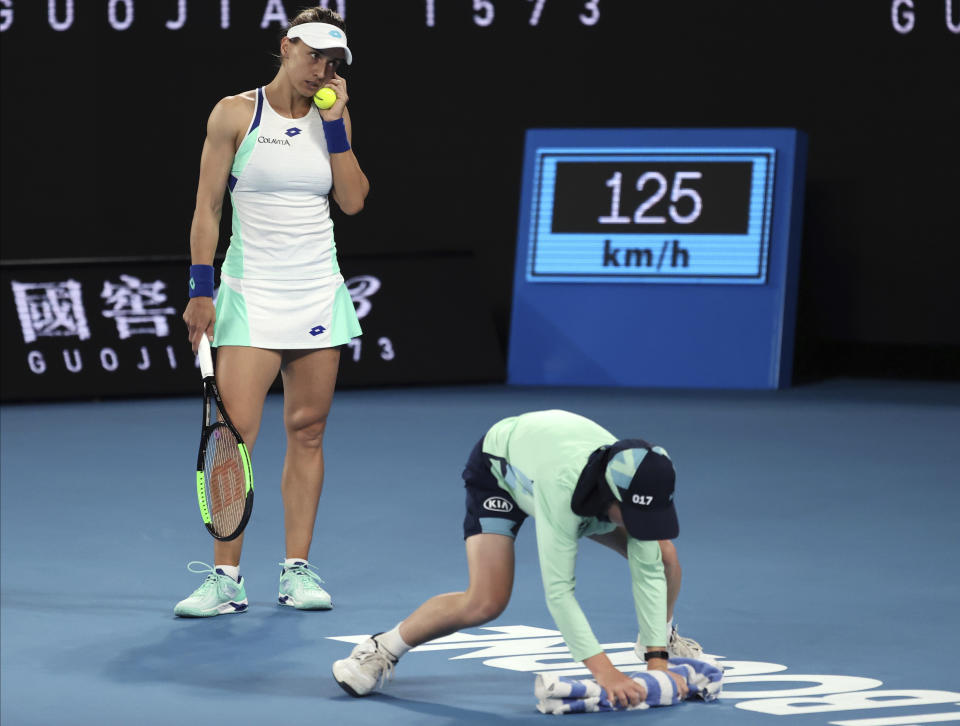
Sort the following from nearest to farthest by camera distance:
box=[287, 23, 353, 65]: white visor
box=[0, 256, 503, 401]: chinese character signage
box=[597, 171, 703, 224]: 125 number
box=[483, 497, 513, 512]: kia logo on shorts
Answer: box=[483, 497, 513, 512]: kia logo on shorts
box=[287, 23, 353, 65]: white visor
box=[0, 256, 503, 401]: chinese character signage
box=[597, 171, 703, 224]: 125 number

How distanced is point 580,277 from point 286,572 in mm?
6561

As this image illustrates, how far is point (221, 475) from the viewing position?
15.7 ft

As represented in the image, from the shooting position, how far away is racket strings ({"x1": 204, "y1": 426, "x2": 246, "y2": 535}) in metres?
4.71

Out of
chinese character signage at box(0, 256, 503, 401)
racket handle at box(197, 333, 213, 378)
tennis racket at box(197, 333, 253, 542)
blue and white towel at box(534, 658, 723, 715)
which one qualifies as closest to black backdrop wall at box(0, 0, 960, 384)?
chinese character signage at box(0, 256, 503, 401)

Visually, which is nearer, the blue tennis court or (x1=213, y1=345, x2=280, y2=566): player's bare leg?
the blue tennis court

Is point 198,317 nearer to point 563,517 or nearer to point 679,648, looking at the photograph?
point 563,517

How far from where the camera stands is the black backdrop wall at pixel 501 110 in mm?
11461

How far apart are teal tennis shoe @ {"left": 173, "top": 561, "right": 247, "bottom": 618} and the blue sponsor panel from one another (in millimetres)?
6524

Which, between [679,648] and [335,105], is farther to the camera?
[335,105]

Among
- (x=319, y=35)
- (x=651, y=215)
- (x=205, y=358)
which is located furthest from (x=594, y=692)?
(x=651, y=215)

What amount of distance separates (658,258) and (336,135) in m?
6.57

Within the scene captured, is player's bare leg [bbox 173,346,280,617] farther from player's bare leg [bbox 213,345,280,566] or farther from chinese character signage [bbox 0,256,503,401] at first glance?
chinese character signage [bbox 0,256,503,401]

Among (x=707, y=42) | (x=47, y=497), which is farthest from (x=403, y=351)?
(x=47, y=497)

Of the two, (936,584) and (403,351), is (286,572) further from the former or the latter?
(403,351)
